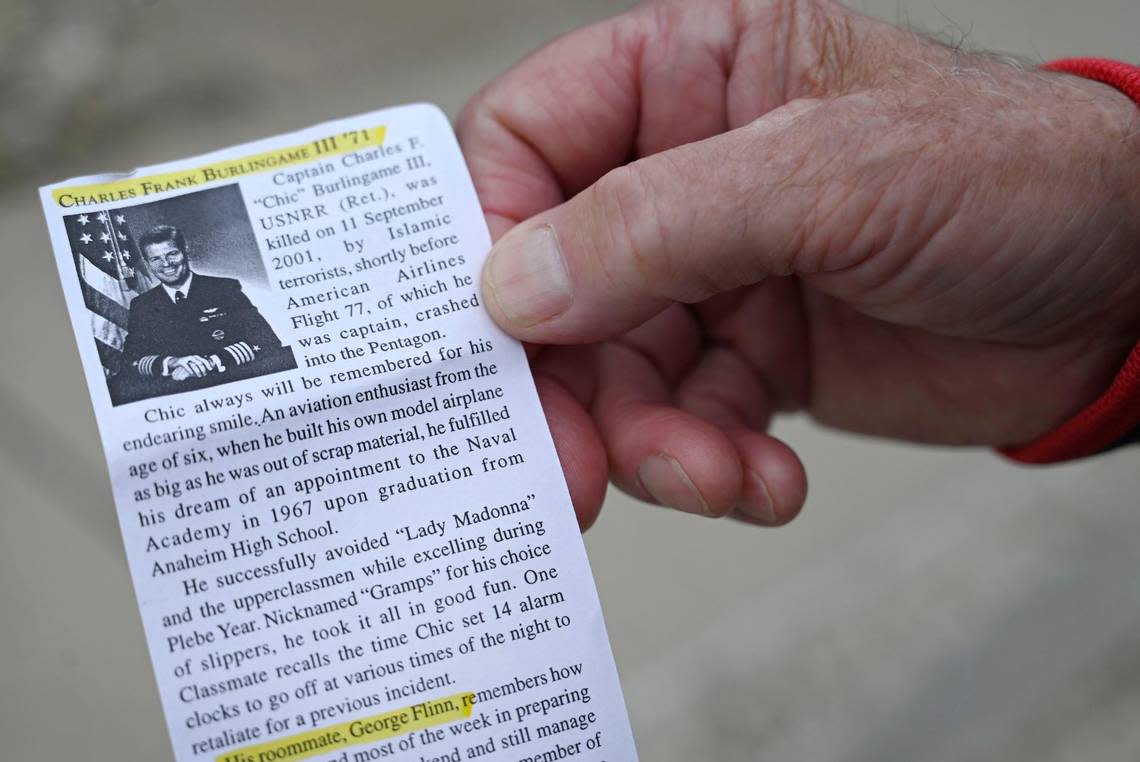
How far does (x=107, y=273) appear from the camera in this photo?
698 mm

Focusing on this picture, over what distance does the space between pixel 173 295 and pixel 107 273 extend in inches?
1.9

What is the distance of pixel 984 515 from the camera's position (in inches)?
54.3

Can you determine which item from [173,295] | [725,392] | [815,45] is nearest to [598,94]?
[815,45]

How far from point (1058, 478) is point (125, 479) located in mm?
1237

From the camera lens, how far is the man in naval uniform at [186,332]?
675 millimetres

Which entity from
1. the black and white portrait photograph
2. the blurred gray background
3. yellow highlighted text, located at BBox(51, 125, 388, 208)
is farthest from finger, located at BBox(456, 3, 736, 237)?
the blurred gray background

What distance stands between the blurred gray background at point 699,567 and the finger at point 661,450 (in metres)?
0.51

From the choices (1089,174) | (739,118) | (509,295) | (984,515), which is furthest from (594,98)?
(984,515)

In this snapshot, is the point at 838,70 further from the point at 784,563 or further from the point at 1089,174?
the point at 784,563

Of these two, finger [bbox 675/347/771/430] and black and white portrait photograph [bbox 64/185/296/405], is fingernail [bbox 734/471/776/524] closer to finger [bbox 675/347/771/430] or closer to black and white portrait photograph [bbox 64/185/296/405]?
finger [bbox 675/347/771/430]

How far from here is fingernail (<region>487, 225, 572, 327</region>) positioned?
71 cm

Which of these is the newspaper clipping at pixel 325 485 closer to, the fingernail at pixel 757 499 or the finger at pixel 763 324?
the fingernail at pixel 757 499

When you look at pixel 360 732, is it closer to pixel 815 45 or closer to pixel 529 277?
pixel 529 277

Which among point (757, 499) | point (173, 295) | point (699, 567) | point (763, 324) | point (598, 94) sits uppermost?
point (598, 94)
